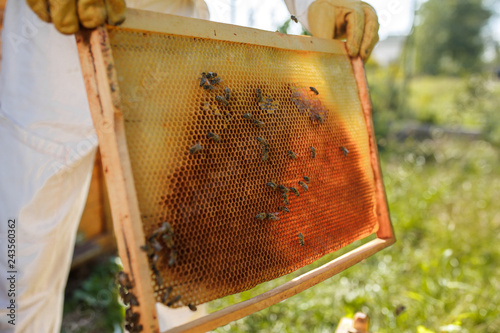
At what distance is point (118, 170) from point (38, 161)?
81 centimetres

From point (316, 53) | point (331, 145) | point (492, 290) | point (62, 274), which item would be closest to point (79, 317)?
point (62, 274)

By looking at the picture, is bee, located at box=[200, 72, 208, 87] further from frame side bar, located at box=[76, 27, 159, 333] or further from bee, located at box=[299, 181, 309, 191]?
bee, located at box=[299, 181, 309, 191]

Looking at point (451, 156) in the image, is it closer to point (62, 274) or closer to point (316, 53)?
point (316, 53)

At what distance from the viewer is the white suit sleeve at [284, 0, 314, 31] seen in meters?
2.23

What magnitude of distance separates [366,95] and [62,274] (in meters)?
1.91

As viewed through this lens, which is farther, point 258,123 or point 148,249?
point 258,123

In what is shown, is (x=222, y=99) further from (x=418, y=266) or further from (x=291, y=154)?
(x=418, y=266)

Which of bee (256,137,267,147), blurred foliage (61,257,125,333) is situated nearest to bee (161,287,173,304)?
bee (256,137,267,147)

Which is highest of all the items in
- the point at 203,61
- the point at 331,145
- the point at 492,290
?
the point at 203,61

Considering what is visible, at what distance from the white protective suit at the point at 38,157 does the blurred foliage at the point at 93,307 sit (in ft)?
4.47

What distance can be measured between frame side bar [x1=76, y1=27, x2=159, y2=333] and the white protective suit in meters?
0.70

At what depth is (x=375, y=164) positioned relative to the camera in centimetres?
209

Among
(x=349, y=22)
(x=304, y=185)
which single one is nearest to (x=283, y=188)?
(x=304, y=185)

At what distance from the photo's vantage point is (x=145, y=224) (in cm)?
124
